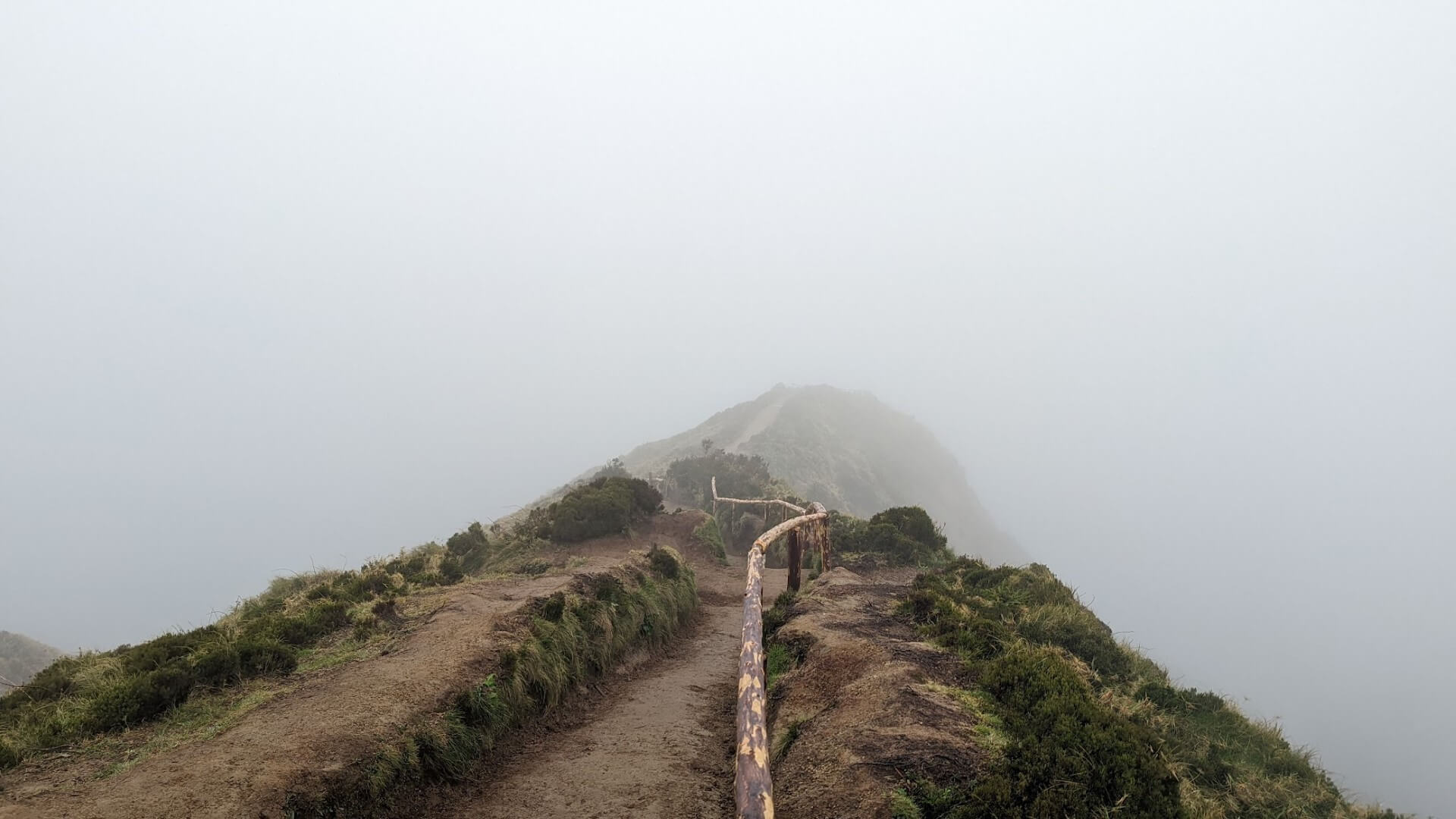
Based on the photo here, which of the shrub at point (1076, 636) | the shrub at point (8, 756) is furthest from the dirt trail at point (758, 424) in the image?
the shrub at point (8, 756)

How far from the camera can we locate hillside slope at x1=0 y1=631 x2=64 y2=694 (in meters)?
25.8

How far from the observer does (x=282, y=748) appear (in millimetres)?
5254

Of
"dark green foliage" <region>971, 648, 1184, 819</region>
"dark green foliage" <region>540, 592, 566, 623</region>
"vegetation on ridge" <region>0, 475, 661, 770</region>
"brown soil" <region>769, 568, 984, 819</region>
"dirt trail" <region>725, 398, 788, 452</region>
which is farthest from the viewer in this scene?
"dirt trail" <region>725, 398, 788, 452</region>

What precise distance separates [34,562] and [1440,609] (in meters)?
325

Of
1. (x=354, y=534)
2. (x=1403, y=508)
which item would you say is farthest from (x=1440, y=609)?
(x=354, y=534)

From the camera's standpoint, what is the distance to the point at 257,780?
15.6 ft

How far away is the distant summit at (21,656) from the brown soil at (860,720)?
117 ft

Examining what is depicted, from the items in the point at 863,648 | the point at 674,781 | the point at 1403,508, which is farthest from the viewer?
the point at 1403,508

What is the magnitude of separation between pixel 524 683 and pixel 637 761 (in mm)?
1831

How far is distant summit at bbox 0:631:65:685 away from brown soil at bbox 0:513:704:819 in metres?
Result: 31.5

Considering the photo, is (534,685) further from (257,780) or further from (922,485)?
(922,485)

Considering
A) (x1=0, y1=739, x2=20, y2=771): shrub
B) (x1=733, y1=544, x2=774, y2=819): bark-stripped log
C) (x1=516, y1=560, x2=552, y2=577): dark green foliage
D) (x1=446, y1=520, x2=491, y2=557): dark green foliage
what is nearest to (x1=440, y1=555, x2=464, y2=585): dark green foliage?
(x1=516, y1=560, x2=552, y2=577): dark green foliage

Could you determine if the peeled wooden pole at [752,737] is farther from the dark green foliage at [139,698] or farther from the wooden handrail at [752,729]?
the dark green foliage at [139,698]

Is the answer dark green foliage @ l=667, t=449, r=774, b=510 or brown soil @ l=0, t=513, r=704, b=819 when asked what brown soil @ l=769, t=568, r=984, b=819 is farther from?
dark green foliage @ l=667, t=449, r=774, b=510
